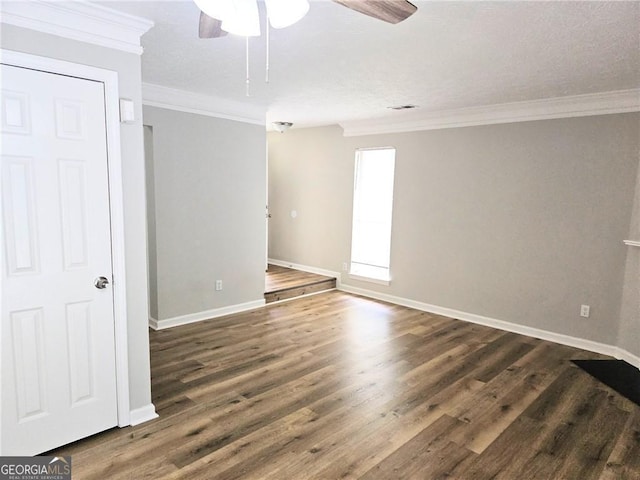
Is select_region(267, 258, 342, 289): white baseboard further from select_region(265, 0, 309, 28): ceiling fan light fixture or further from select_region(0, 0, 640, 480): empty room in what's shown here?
select_region(265, 0, 309, 28): ceiling fan light fixture

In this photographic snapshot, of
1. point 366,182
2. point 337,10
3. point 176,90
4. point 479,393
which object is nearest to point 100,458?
point 479,393

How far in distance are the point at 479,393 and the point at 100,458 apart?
265 cm

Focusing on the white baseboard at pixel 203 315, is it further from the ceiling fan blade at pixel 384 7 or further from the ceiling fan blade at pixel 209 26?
the ceiling fan blade at pixel 384 7

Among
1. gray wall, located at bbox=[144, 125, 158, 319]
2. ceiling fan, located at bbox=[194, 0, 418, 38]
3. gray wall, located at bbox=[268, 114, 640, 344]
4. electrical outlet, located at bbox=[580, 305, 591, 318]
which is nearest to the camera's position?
ceiling fan, located at bbox=[194, 0, 418, 38]

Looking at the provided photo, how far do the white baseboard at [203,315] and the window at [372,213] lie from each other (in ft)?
5.63

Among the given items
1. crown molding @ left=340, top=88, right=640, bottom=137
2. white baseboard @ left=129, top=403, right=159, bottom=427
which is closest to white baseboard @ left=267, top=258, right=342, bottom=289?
crown molding @ left=340, top=88, right=640, bottom=137

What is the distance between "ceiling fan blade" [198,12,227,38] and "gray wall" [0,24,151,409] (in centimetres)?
72

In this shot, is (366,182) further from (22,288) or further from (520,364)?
(22,288)

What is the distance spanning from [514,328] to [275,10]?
4.21 metres

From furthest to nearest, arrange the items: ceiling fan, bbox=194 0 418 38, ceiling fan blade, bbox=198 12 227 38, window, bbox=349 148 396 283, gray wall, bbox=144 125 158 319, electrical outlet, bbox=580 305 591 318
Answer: window, bbox=349 148 396 283, gray wall, bbox=144 125 158 319, electrical outlet, bbox=580 305 591 318, ceiling fan blade, bbox=198 12 227 38, ceiling fan, bbox=194 0 418 38

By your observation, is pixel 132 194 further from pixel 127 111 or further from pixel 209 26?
pixel 209 26

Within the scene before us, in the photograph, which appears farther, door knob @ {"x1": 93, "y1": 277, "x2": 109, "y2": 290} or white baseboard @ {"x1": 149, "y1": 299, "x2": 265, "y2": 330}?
white baseboard @ {"x1": 149, "y1": 299, "x2": 265, "y2": 330}

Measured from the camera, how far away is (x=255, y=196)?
4945 millimetres

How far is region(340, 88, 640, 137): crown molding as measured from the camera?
3.63m
